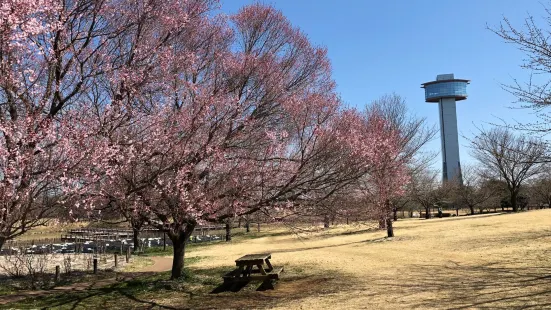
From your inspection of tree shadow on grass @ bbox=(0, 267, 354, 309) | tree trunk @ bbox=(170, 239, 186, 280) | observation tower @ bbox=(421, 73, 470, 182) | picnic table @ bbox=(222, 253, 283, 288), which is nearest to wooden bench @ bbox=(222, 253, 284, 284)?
picnic table @ bbox=(222, 253, 283, 288)

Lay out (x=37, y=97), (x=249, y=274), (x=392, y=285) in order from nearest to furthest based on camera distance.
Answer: (x=37, y=97) → (x=392, y=285) → (x=249, y=274)

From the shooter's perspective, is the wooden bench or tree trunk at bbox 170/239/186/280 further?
tree trunk at bbox 170/239/186/280

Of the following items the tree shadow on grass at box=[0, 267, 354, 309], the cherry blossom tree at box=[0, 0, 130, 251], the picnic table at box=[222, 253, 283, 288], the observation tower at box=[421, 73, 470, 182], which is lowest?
the tree shadow on grass at box=[0, 267, 354, 309]

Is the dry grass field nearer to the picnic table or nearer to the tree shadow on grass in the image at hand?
the tree shadow on grass

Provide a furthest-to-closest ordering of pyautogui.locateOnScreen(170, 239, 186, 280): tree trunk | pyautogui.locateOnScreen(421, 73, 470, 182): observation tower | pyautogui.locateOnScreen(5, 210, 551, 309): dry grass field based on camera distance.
Result: pyautogui.locateOnScreen(421, 73, 470, 182): observation tower
pyautogui.locateOnScreen(170, 239, 186, 280): tree trunk
pyautogui.locateOnScreen(5, 210, 551, 309): dry grass field

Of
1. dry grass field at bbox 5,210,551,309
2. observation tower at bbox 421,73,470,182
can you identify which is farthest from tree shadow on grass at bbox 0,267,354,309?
observation tower at bbox 421,73,470,182

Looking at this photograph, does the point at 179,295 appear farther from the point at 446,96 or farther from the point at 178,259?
the point at 446,96

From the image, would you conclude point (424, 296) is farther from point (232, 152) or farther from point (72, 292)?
point (72, 292)

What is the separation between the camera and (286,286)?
40.1 ft

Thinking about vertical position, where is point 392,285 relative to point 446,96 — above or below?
below

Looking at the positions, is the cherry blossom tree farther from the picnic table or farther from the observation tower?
the observation tower

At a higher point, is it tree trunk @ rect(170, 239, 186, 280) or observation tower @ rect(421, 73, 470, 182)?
observation tower @ rect(421, 73, 470, 182)

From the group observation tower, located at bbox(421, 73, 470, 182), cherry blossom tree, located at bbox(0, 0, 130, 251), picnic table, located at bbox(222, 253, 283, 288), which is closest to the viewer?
cherry blossom tree, located at bbox(0, 0, 130, 251)

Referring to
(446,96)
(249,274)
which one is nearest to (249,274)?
(249,274)
